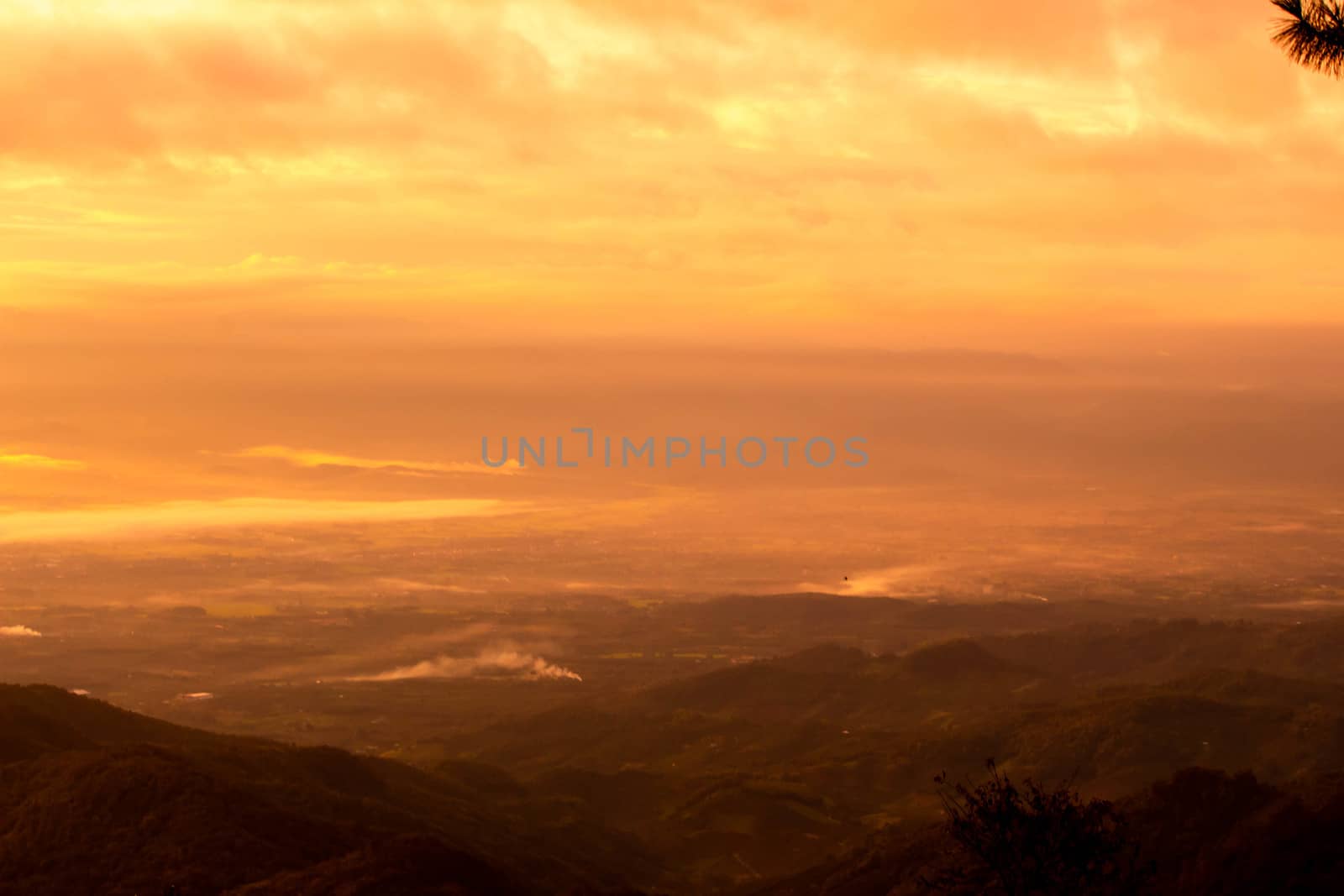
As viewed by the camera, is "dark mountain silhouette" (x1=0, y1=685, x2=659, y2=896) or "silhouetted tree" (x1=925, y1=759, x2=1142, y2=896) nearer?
"silhouetted tree" (x1=925, y1=759, x2=1142, y2=896)

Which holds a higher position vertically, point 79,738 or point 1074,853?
point 1074,853

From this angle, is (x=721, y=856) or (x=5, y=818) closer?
(x=5, y=818)

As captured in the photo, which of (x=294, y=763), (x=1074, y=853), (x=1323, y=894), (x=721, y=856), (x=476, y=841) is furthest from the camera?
(x=721, y=856)

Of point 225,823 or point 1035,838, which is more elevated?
point 1035,838

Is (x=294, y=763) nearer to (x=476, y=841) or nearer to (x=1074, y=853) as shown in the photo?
(x=476, y=841)

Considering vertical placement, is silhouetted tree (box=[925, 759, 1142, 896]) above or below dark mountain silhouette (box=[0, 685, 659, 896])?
above

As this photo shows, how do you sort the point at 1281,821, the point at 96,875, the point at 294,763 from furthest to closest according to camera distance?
the point at 294,763 → the point at 96,875 → the point at 1281,821

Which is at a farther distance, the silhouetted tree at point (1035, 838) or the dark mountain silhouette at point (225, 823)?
the dark mountain silhouette at point (225, 823)

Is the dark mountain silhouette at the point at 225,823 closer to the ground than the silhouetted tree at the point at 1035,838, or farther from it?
closer to the ground

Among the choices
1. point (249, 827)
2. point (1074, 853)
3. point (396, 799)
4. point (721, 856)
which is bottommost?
point (721, 856)

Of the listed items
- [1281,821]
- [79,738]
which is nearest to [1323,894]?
[1281,821]

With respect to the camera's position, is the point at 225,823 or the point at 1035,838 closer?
the point at 1035,838
